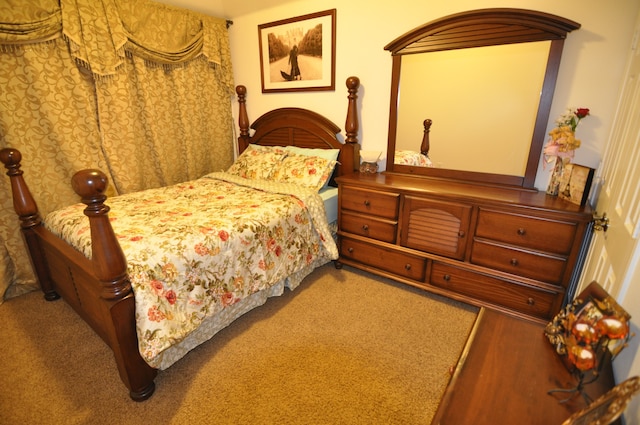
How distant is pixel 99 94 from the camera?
92.6 inches

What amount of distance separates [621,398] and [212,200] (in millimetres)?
2186

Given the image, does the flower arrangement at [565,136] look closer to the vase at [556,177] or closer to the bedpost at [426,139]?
the vase at [556,177]

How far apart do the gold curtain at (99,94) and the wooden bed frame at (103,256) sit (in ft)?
1.29

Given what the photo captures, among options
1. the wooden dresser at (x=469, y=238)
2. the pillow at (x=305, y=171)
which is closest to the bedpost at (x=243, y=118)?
the pillow at (x=305, y=171)

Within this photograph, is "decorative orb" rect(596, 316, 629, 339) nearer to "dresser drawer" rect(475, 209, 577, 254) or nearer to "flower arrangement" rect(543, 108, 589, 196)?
"dresser drawer" rect(475, 209, 577, 254)

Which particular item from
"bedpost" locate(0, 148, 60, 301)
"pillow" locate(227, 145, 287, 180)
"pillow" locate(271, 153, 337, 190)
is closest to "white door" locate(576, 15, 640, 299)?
"pillow" locate(271, 153, 337, 190)

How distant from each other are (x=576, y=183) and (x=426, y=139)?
3.17ft

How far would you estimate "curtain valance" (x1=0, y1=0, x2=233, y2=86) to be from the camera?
6.47 ft

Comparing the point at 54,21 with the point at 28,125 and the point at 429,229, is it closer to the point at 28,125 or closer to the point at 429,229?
the point at 28,125

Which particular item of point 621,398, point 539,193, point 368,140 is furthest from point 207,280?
point 539,193

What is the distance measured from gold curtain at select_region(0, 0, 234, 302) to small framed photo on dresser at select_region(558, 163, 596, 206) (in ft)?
10.1

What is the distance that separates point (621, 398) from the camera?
0.52 m

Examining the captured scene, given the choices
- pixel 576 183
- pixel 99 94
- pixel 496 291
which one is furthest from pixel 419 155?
pixel 99 94

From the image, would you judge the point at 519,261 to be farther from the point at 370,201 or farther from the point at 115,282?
the point at 115,282
